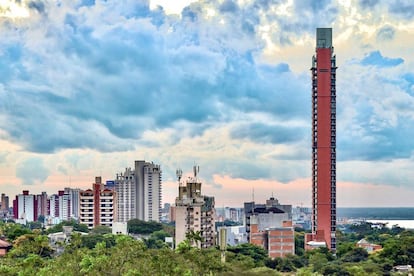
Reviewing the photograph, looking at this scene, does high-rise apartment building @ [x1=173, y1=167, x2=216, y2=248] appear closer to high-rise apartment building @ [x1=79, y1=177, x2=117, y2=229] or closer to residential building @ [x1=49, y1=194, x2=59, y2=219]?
high-rise apartment building @ [x1=79, y1=177, x2=117, y2=229]

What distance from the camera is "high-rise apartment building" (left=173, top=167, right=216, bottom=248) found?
28.0 meters

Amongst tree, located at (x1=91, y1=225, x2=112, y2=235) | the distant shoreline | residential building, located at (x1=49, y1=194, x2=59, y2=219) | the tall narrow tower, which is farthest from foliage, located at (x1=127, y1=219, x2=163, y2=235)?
the distant shoreline

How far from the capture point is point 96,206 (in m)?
43.0

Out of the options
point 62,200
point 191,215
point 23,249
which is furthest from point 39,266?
point 62,200

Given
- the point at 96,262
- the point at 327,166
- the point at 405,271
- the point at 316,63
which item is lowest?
the point at 405,271

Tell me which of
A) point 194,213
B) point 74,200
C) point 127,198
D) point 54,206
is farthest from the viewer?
point 54,206

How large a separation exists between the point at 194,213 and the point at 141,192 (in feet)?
86.4

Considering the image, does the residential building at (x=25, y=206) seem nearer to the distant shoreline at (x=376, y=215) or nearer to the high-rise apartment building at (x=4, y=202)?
the high-rise apartment building at (x=4, y=202)

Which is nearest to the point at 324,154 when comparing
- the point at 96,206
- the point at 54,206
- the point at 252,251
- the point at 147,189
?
the point at 252,251

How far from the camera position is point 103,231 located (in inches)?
1531

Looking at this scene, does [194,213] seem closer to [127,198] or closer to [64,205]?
[127,198]

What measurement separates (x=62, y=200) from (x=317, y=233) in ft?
123

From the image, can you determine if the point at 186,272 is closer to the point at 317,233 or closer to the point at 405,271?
the point at 405,271

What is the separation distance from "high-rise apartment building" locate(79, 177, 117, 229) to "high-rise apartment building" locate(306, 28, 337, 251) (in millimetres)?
14725
